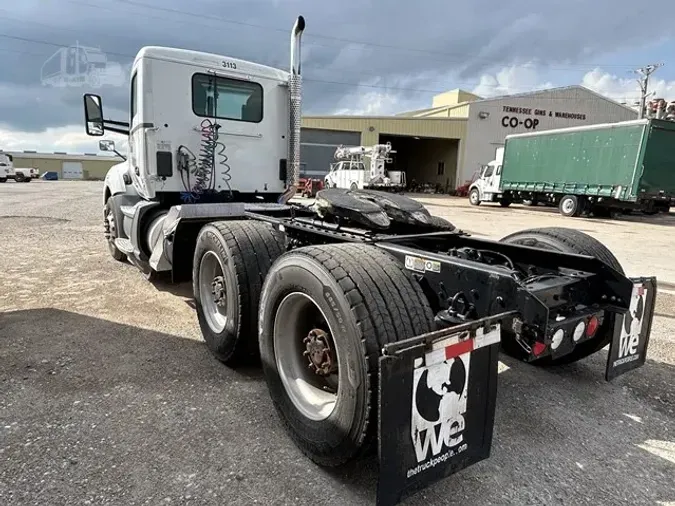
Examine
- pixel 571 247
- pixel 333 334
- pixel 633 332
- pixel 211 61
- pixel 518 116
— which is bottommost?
pixel 633 332

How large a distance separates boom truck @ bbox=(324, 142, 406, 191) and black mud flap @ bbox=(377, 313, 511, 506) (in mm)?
26958

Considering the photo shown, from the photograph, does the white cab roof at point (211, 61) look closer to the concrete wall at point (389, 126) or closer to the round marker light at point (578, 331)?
the round marker light at point (578, 331)

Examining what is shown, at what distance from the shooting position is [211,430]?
2.68 metres

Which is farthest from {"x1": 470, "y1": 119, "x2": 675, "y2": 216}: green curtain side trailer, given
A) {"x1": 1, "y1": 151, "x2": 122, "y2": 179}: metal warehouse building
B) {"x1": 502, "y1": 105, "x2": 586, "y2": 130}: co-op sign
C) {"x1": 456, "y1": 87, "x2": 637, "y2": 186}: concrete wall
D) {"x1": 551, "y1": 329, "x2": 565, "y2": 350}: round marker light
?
{"x1": 1, "y1": 151, "x2": 122, "y2": 179}: metal warehouse building

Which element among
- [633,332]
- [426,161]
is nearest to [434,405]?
[633,332]

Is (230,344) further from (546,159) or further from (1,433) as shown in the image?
(546,159)

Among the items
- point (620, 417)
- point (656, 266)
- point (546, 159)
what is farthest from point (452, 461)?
point (546, 159)

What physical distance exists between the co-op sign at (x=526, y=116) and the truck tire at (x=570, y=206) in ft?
60.4

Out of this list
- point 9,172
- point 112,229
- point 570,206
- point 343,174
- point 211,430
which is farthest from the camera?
point 9,172

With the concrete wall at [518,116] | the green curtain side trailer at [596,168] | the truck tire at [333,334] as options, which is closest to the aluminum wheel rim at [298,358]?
the truck tire at [333,334]

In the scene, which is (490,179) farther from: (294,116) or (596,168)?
(294,116)

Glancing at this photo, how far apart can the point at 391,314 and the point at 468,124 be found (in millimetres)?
36496

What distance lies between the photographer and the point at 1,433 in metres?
2.61

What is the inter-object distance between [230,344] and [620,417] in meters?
2.66
